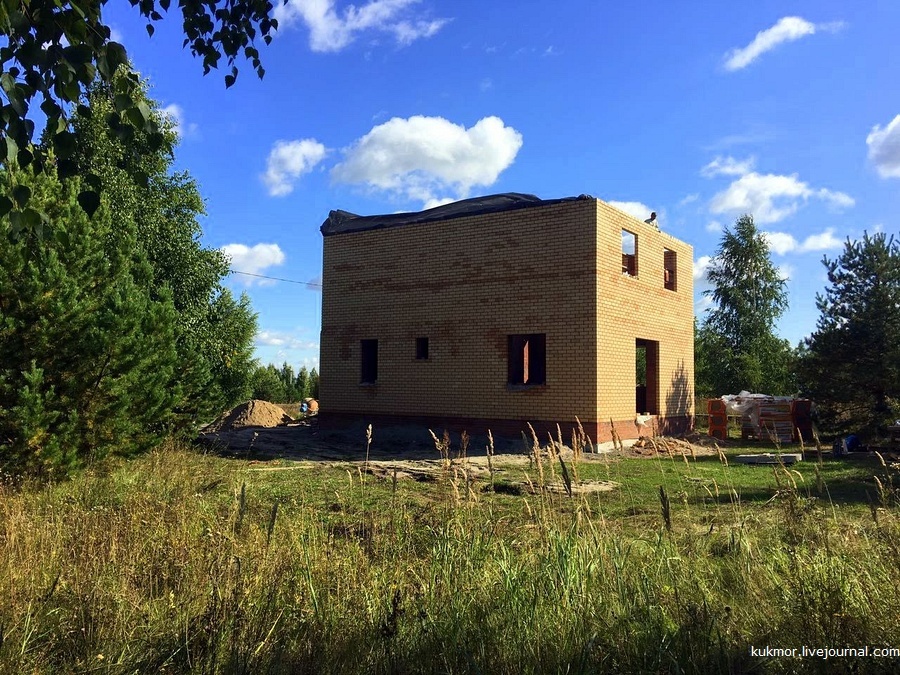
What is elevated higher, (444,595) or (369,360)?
(369,360)

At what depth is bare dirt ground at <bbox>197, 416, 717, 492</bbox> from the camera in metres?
11.7

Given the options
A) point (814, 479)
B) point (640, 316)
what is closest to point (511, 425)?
point (640, 316)

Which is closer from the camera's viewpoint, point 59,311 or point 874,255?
point 59,311

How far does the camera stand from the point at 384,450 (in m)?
15.5

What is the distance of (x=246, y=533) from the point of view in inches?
175

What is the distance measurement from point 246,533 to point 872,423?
52.6 ft

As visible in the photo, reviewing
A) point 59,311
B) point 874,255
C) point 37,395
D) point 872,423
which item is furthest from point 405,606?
point 874,255

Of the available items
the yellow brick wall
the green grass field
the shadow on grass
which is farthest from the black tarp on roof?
the green grass field

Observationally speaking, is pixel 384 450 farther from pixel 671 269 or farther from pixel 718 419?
pixel 718 419

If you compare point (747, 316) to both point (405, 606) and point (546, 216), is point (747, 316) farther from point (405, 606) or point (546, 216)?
point (405, 606)

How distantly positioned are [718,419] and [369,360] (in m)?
10.9

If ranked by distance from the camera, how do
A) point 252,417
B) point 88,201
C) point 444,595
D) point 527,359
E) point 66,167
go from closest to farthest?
point 88,201 → point 66,167 → point 444,595 → point 527,359 → point 252,417

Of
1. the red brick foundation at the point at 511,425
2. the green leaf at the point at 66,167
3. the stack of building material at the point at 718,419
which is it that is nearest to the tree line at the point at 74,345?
the green leaf at the point at 66,167

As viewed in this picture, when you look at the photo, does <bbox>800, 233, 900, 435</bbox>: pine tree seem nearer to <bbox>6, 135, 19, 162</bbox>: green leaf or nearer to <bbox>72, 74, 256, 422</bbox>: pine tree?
<bbox>72, 74, 256, 422</bbox>: pine tree
